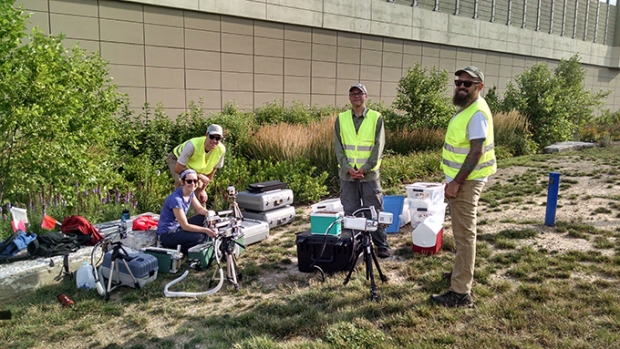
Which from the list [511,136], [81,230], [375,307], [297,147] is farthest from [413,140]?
[81,230]

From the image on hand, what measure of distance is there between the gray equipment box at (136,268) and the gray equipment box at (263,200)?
198 cm

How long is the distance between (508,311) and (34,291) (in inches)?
177

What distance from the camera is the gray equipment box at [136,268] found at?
459 cm

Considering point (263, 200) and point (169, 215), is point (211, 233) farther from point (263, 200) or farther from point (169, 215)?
point (263, 200)

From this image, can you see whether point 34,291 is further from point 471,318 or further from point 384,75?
point 384,75

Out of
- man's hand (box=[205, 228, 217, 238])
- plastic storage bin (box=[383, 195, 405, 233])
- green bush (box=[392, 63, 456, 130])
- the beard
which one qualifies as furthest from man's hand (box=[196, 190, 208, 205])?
green bush (box=[392, 63, 456, 130])

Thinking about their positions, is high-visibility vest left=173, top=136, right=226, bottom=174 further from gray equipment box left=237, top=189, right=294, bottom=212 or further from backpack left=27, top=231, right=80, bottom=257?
backpack left=27, top=231, right=80, bottom=257

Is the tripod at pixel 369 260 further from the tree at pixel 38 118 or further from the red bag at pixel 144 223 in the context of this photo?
the tree at pixel 38 118

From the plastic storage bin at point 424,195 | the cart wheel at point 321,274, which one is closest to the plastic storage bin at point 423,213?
the plastic storage bin at point 424,195

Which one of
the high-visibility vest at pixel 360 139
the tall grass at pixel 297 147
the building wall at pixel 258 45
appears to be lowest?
the tall grass at pixel 297 147

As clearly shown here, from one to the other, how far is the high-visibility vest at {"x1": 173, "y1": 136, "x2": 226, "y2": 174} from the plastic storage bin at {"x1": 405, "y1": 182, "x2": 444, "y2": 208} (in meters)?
2.68

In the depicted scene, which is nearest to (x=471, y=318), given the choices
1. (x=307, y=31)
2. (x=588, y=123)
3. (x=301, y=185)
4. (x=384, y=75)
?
(x=301, y=185)

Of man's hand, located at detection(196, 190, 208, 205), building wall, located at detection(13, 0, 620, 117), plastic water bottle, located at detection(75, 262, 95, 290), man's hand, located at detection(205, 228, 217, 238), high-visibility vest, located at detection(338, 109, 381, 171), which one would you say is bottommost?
plastic water bottle, located at detection(75, 262, 95, 290)

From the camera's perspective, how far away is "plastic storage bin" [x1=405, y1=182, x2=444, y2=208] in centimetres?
615
